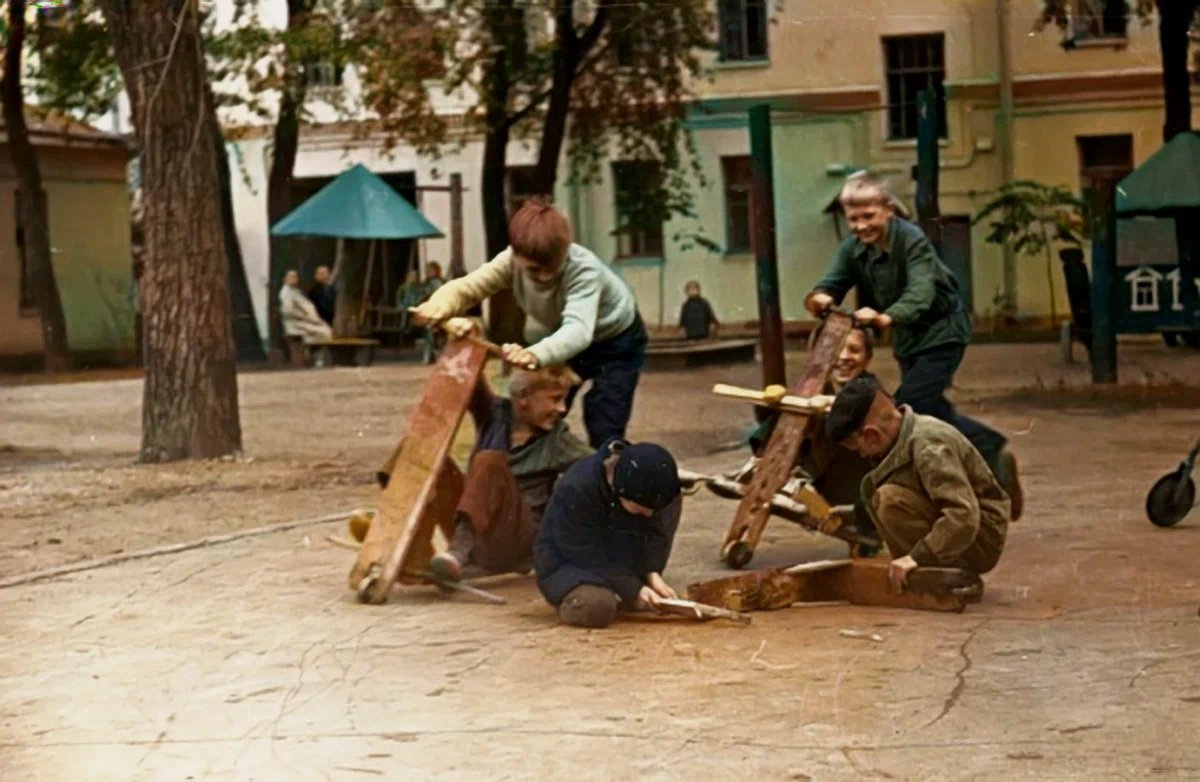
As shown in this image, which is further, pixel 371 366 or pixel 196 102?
pixel 371 366

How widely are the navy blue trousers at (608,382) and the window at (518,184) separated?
5207mm

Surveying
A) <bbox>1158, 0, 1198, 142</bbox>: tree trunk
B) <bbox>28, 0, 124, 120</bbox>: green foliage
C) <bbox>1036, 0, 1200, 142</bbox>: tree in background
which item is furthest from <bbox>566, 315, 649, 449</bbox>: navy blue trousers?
<bbox>28, 0, 124, 120</bbox>: green foliage

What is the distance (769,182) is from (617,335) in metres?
3.88

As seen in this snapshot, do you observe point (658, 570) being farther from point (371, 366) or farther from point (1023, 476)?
point (371, 366)

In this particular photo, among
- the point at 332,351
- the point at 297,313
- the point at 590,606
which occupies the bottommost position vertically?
the point at 332,351

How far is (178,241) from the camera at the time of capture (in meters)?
14.0

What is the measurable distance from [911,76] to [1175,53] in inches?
49.9

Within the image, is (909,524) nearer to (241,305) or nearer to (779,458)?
(779,458)

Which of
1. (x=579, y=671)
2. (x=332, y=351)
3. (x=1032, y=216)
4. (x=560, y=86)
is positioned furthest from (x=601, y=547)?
(x=332, y=351)

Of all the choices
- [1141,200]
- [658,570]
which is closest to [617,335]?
[658,570]

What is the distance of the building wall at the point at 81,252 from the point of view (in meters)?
21.8

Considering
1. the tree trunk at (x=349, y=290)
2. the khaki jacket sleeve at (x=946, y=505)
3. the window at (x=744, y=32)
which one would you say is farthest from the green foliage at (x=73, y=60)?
the khaki jacket sleeve at (x=946, y=505)

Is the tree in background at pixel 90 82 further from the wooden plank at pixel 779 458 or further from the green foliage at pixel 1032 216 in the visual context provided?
the wooden plank at pixel 779 458

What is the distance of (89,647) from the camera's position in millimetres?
7402
